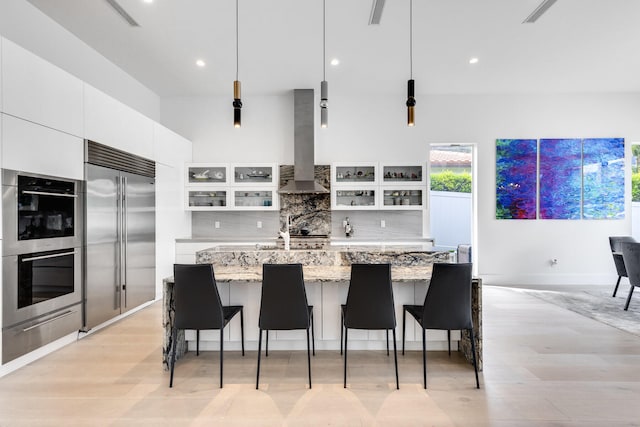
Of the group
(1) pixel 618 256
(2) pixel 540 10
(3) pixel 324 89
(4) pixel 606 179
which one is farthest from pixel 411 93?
(4) pixel 606 179

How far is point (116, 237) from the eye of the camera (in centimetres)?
366

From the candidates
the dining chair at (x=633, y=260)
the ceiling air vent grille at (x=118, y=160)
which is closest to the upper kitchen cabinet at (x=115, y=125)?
the ceiling air vent grille at (x=118, y=160)

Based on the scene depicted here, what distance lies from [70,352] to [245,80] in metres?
4.03

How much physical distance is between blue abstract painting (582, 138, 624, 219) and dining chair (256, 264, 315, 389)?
18.8ft

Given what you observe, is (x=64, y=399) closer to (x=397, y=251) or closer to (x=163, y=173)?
(x=397, y=251)

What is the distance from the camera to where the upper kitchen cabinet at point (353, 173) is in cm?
543

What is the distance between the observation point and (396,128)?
5730mm

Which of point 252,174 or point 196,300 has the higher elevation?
point 252,174

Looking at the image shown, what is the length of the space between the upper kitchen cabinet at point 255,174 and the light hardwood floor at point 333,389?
2939mm

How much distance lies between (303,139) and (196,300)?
12.0 ft

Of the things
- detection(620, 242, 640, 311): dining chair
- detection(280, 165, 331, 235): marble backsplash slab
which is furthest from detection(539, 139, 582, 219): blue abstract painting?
detection(280, 165, 331, 235): marble backsplash slab

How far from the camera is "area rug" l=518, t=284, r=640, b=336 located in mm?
3695

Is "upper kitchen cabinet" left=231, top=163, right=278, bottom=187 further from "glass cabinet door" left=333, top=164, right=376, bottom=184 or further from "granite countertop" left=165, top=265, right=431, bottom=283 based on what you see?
"granite countertop" left=165, top=265, right=431, bottom=283

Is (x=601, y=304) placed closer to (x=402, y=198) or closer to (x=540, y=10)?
(x=402, y=198)
